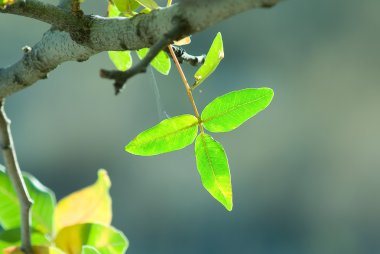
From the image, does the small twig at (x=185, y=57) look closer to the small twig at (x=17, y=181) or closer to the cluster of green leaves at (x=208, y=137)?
the cluster of green leaves at (x=208, y=137)

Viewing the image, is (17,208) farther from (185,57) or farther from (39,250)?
(185,57)

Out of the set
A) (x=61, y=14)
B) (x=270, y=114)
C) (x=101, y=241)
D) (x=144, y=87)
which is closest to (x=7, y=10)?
(x=61, y=14)

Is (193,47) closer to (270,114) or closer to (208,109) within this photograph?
(270,114)

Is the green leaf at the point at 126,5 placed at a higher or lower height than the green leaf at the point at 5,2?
lower

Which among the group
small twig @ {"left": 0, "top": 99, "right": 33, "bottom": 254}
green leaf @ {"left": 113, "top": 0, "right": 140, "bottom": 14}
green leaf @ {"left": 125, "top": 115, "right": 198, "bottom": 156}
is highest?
green leaf @ {"left": 113, "top": 0, "right": 140, "bottom": 14}

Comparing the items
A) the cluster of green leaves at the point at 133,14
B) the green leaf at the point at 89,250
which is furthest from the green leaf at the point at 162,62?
the green leaf at the point at 89,250

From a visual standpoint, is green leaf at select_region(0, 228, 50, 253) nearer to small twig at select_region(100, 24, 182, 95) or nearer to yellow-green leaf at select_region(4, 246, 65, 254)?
yellow-green leaf at select_region(4, 246, 65, 254)

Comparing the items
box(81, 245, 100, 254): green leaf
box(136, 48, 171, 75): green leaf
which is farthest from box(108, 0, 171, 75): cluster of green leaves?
box(81, 245, 100, 254): green leaf
